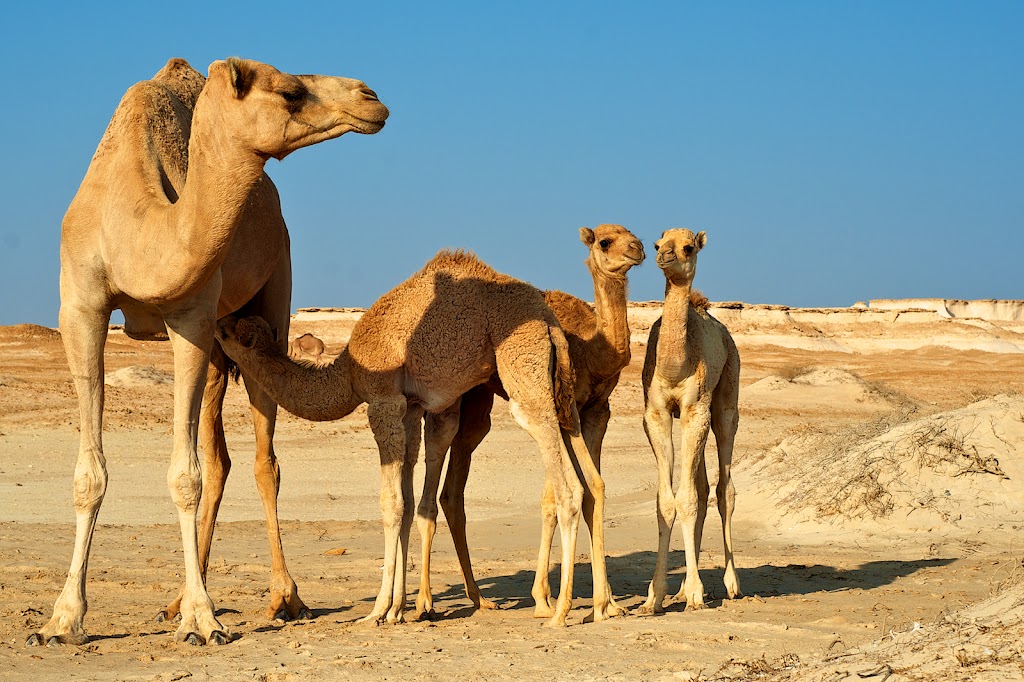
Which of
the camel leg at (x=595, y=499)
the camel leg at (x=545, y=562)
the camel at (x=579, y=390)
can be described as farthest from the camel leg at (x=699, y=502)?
the camel leg at (x=545, y=562)

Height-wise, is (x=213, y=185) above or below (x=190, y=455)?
above

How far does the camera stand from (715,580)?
1022 cm

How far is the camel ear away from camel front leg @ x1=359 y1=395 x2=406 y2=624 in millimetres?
2586

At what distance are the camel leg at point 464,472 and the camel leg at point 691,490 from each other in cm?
152

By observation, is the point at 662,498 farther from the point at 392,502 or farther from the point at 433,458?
the point at 392,502

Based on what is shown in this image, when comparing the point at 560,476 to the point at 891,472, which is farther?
the point at 891,472

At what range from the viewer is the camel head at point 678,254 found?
342 inches

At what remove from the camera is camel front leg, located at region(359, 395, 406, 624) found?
8.31 meters

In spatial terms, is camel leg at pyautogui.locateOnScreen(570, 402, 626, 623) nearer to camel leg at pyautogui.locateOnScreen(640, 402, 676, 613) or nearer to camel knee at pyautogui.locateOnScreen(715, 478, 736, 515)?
camel leg at pyautogui.locateOnScreen(640, 402, 676, 613)

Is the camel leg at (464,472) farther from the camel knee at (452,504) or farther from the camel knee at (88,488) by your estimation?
the camel knee at (88,488)

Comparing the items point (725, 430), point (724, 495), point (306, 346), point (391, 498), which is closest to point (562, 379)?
point (391, 498)

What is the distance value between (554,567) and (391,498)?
11.1ft

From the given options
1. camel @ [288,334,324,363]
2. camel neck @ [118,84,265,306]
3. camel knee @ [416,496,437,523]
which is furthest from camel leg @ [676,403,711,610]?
camel @ [288,334,324,363]

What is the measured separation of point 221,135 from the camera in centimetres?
678
